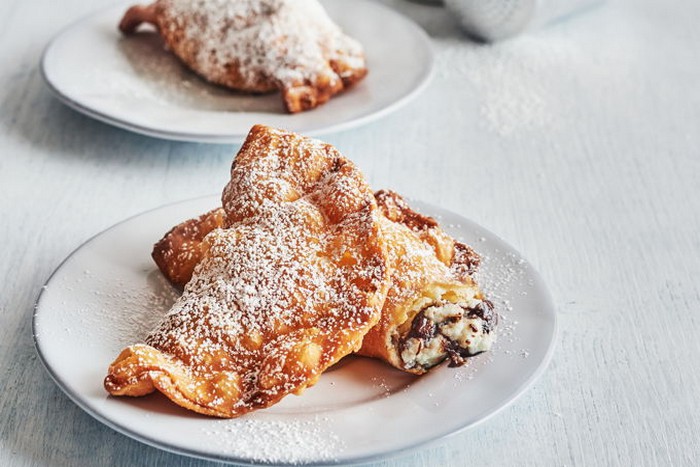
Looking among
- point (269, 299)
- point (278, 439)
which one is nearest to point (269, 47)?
point (269, 299)

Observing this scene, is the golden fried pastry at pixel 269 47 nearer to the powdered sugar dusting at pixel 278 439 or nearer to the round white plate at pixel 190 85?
the round white plate at pixel 190 85

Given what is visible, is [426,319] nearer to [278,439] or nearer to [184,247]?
[278,439]

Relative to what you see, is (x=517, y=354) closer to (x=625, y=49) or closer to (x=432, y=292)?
(x=432, y=292)

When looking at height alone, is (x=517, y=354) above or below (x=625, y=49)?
above

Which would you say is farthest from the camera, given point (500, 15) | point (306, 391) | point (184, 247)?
point (500, 15)

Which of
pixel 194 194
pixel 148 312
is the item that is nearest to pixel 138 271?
pixel 148 312

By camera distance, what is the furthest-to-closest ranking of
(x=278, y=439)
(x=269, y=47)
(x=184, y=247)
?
(x=269, y=47) → (x=184, y=247) → (x=278, y=439)

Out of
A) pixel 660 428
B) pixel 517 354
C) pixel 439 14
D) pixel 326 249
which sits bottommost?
pixel 439 14
